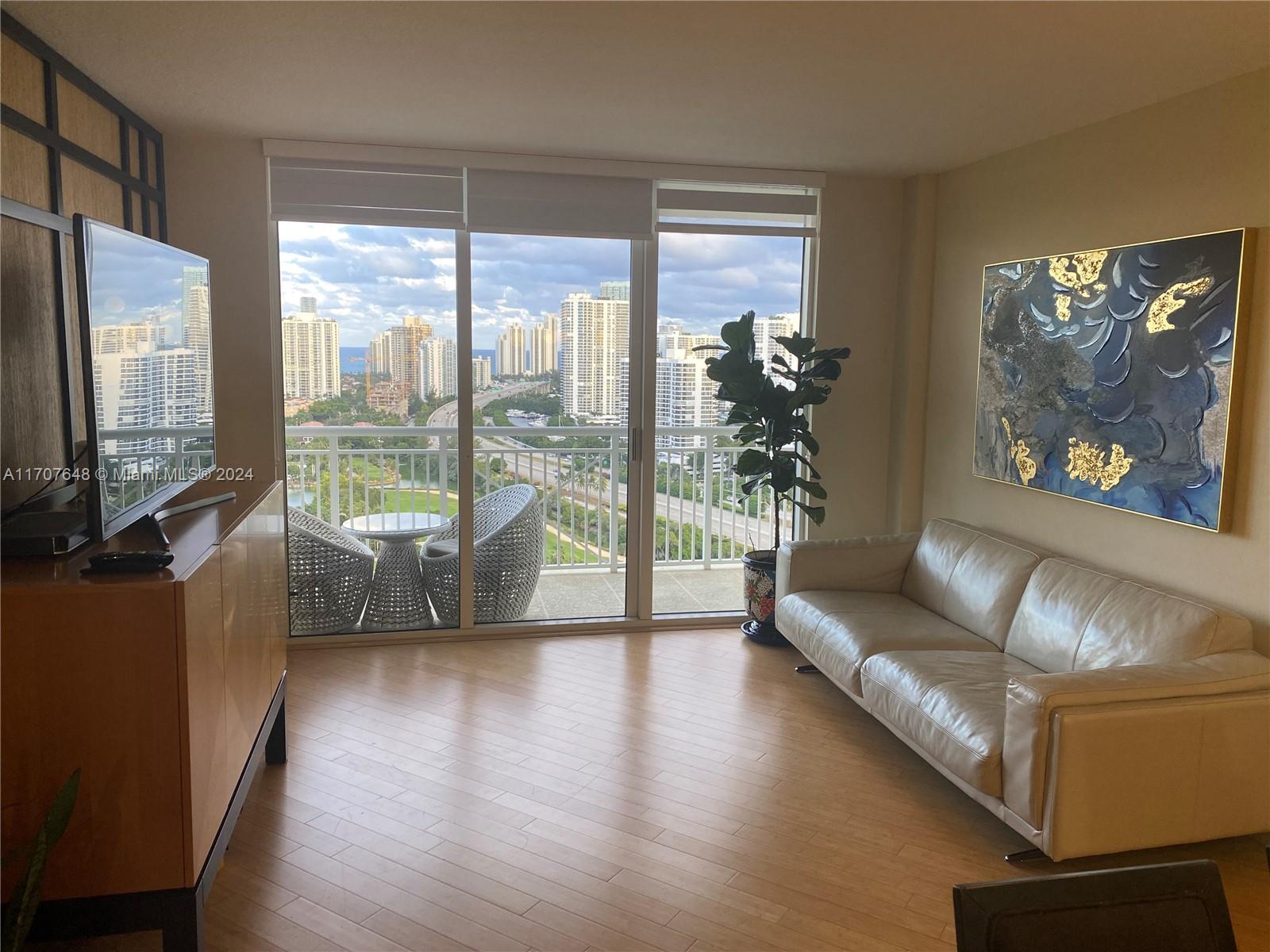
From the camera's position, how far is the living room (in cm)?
219

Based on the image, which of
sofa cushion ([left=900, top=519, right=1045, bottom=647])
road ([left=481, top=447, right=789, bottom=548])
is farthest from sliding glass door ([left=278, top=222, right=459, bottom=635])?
sofa cushion ([left=900, top=519, right=1045, bottom=647])

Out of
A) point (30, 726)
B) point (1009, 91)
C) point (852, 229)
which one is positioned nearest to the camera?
point (30, 726)

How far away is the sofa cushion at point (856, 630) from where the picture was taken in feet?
11.5

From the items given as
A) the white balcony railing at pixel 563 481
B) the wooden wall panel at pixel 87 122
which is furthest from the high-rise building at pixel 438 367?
the wooden wall panel at pixel 87 122

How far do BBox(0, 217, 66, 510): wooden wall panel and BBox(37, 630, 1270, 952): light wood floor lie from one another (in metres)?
A: 1.28

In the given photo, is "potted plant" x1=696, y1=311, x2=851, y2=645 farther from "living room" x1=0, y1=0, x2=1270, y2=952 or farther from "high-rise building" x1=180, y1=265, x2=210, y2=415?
"high-rise building" x1=180, y1=265, x2=210, y2=415

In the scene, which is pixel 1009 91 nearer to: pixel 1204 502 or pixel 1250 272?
pixel 1250 272

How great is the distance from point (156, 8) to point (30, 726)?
1.91 metres

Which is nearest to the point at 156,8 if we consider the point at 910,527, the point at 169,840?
the point at 169,840

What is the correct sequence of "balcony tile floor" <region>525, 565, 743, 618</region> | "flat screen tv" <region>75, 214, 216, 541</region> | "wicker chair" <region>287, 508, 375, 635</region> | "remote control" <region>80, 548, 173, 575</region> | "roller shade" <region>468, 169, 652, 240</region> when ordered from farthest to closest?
"balcony tile floor" <region>525, 565, 743, 618</region>
"wicker chair" <region>287, 508, 375, 635</region>
"roller shade" <region>468, 169, 652, 240</region>
"flat screen tv" <region>75, 214, 216, 541</region>
"remote control" <region>80, 548, 173, 575</region>

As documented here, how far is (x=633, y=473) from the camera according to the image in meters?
4.83

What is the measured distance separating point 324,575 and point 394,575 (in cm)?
35

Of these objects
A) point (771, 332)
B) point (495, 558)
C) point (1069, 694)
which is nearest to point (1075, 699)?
point (1069, 694)

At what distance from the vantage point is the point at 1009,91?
3.08m
